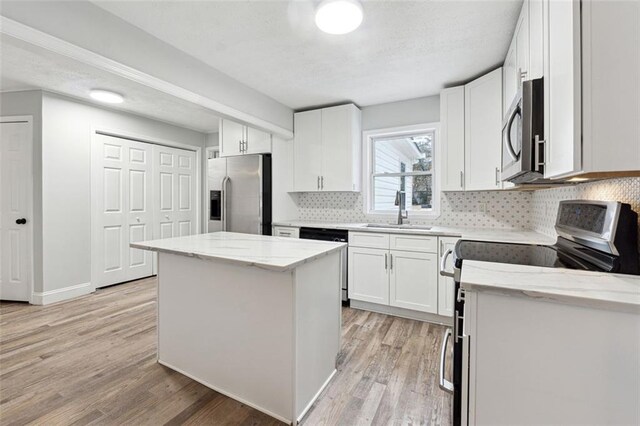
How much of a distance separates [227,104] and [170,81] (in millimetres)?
620

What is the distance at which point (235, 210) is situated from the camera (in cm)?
391

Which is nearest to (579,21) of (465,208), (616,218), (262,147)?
(616,218)

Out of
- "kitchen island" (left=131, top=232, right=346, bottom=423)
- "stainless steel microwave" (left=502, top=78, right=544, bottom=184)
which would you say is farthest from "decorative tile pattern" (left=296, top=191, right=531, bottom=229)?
"kitchen island" (left=131, top=232, right=346, bottom=423)

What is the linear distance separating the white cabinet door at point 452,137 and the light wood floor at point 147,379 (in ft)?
4.91

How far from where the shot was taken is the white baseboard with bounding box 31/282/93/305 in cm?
317

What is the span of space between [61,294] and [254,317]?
3.16 metres

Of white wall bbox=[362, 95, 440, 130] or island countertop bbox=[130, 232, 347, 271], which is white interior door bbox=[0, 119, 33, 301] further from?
white wall bbox=[362, 95, 440, 130]

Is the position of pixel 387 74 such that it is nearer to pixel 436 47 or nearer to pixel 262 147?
pixel 436 47

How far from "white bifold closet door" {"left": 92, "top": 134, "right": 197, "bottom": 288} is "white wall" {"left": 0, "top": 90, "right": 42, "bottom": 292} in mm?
519

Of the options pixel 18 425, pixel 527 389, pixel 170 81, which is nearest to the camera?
pixel 527 389

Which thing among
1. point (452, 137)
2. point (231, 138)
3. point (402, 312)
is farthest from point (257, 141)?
point (402, 312)

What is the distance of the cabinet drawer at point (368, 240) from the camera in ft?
9.75

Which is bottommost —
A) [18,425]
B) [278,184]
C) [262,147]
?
[18,425]

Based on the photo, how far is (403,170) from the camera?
364 centimetres
